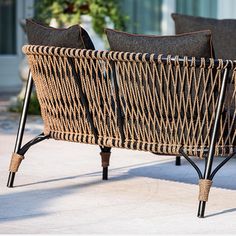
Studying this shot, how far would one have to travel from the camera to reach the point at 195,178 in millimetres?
4730

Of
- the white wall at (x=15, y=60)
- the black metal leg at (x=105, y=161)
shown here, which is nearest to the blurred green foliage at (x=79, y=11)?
the white wall at (x=15, y=60)

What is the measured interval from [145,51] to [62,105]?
56 centimetres

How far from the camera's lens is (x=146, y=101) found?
157 inches

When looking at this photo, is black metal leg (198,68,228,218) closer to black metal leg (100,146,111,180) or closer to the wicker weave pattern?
the wicker weave pattern

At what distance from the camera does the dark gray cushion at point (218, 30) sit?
5449mm

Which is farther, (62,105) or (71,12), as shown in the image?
(71,12)

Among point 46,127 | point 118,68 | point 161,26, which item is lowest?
point 161,26

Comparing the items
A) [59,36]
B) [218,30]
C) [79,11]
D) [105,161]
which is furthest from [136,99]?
[79,11]

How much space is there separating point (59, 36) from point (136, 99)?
0.51 m

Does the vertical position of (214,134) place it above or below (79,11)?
above

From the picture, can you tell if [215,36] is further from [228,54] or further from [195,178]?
[195,178]

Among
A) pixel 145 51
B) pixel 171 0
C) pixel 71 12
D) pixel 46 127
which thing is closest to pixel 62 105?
pixel 46 127

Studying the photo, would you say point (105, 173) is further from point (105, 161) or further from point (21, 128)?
point (21, 128)

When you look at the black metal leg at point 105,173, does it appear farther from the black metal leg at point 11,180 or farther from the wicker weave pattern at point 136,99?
the black metal leg at point 11,180
